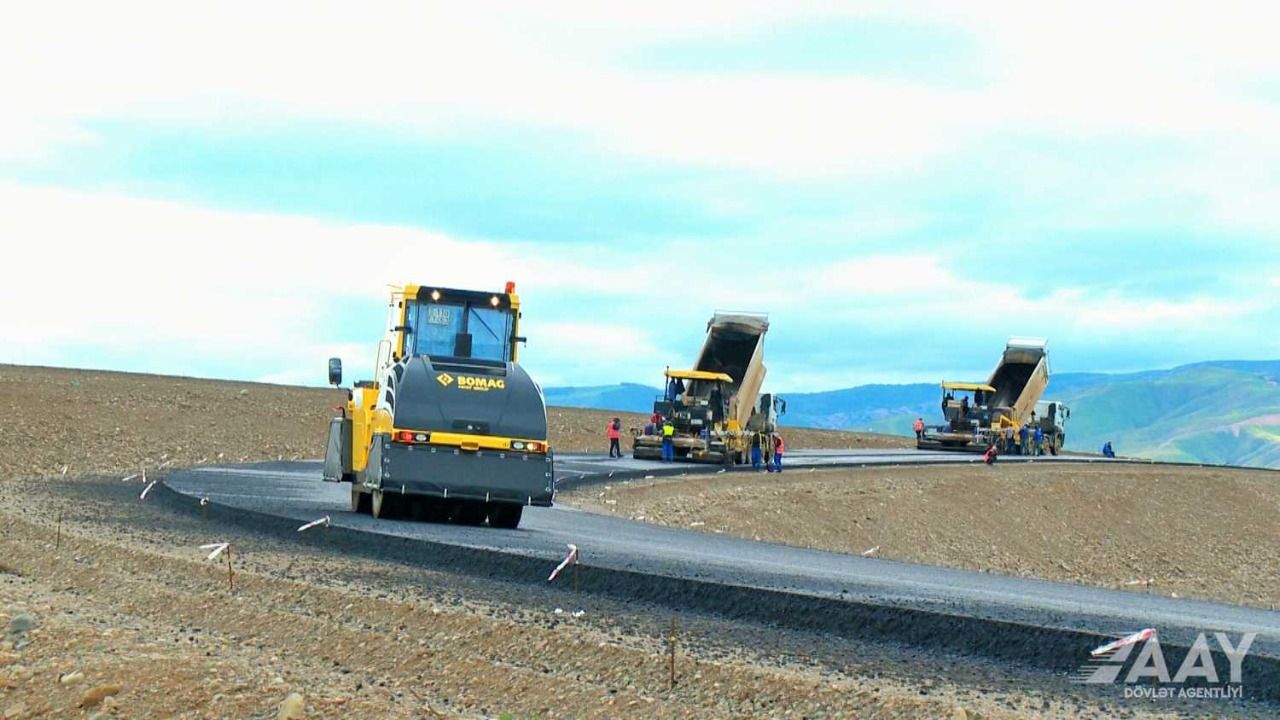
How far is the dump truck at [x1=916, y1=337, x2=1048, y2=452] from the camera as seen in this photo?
62.5 m

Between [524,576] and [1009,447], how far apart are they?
49.0 metres

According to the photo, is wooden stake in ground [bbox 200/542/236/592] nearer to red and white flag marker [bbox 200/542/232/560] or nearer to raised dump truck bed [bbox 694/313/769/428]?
red and white flag marker [bbox 200/542/232/560]

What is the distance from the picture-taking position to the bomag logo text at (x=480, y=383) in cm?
2123

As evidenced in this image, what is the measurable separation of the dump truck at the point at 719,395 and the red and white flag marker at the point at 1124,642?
110 feet

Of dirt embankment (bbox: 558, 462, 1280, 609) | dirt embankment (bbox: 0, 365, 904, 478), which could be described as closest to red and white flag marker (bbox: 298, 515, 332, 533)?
dirt embankment (bbox: 558, 462, 1280, 609)

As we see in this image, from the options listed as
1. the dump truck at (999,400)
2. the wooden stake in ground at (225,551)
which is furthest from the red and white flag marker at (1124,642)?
the dump truck at (999,400)

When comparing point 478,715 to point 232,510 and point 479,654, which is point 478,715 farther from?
point 232,510

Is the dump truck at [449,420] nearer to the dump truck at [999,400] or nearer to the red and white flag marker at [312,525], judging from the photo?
the red and white flag marker at [312,525]

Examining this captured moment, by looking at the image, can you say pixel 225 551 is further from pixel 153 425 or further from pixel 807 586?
pixel 153 425

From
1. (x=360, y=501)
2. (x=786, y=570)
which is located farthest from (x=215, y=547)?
(x=786, y=570)

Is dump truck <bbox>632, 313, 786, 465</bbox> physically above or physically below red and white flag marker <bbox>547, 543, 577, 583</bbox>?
above

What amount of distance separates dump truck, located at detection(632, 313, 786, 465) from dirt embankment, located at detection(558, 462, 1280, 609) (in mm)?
2990

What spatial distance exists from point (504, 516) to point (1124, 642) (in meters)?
11.9

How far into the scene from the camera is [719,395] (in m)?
46.5
